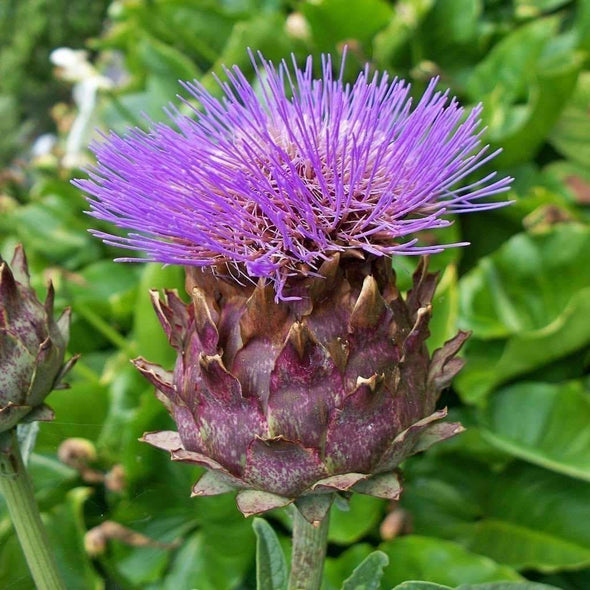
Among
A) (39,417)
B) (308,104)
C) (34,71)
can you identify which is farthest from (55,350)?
(34,71)

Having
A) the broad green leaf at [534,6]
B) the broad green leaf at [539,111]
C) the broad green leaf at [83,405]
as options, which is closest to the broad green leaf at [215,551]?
the broad green leaf at [83,405]

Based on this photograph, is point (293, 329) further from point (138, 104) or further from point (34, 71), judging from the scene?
point (34, 71)

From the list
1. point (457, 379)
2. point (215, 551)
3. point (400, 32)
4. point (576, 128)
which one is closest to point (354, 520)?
point (215, 551)

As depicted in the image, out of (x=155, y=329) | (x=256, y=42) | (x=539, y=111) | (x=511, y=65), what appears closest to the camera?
(x=155, y=329)

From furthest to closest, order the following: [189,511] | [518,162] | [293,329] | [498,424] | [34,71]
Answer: [34,71] → [518,162] → [498,424] → [189,511] → [293,329]

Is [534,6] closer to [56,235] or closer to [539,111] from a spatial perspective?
[539,111]

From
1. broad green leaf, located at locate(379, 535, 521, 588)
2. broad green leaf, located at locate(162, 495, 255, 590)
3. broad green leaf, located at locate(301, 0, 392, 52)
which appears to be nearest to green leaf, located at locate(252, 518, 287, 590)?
broad green leaf, located at locate(379, 535, 521, 588)

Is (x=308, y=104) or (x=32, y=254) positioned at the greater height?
(x=308, y=104)
